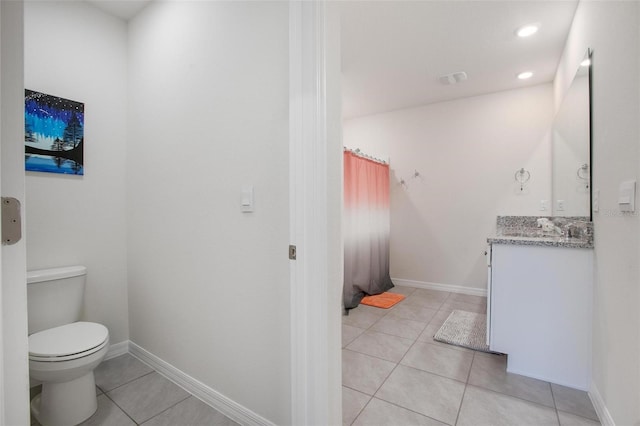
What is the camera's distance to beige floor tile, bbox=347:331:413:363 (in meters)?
2.25

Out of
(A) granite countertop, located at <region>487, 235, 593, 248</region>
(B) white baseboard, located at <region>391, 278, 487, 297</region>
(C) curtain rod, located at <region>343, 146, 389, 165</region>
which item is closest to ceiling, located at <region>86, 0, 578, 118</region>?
(C) curtain rod, located at <region>343, 146, 389, 165</region>

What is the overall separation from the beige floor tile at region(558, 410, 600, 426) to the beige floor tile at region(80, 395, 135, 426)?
2.27 meters

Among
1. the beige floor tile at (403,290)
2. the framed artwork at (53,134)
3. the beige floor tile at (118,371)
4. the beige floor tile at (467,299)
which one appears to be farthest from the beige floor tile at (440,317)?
the framed artwork at (53,134)

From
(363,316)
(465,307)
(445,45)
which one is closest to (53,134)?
(363,316)

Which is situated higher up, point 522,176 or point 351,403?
point 522,176

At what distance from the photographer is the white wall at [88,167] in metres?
1.87

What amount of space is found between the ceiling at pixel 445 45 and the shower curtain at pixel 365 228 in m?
0.94

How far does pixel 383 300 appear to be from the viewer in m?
3.50

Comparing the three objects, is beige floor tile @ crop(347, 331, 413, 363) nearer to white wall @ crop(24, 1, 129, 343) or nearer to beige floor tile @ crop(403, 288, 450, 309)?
beige floor tile @ crop(403, 288, 450, 309)

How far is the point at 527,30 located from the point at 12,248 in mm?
3246

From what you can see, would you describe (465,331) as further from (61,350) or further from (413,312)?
(61,350)

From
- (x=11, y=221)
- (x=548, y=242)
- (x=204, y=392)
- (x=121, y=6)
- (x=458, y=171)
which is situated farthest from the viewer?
(x=458, y=171)

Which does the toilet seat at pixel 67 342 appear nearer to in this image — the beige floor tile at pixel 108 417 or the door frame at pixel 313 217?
the beige floor tile at pixel 108 417

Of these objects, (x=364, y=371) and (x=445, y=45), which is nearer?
(x=364, y=371)
